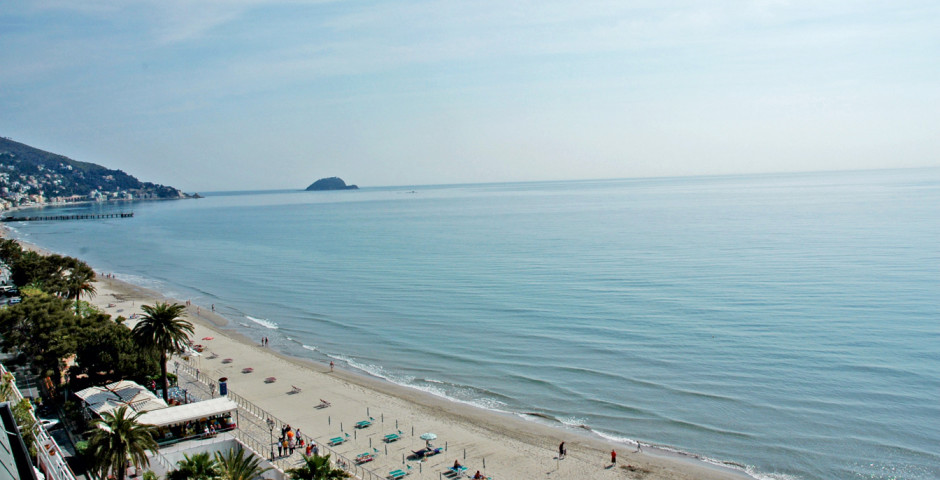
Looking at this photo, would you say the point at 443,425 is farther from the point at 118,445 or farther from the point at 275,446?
the point at 118,445

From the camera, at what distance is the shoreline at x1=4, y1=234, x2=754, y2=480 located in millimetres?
30625

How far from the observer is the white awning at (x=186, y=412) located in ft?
96.4

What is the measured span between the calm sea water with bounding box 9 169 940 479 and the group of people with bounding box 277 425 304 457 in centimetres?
1201

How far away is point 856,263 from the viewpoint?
256 ft

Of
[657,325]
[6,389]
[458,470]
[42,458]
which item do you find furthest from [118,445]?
[657,325]

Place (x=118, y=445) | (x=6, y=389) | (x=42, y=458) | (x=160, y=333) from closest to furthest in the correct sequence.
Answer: (x=42, y=458)
(x=118, y=445)
(x=6, y=389)
(x=160, y=333)

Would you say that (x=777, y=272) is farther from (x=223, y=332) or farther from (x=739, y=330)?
(x=223, y=332)

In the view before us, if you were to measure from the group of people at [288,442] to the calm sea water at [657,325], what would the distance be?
12012 millimetres

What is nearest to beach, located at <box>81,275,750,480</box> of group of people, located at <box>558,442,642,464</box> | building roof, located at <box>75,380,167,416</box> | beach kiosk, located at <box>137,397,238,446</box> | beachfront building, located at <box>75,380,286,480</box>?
group of people, located at <box>558,442,642,464</box>

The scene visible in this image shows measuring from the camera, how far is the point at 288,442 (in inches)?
1239

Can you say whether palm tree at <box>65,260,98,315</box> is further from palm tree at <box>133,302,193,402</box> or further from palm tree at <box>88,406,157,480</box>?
palm tree at <box>88,406,157,480</box>

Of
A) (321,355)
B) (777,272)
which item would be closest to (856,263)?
(777,272)

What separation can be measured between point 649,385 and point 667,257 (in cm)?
5244

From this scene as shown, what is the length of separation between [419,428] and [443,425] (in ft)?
4.94
